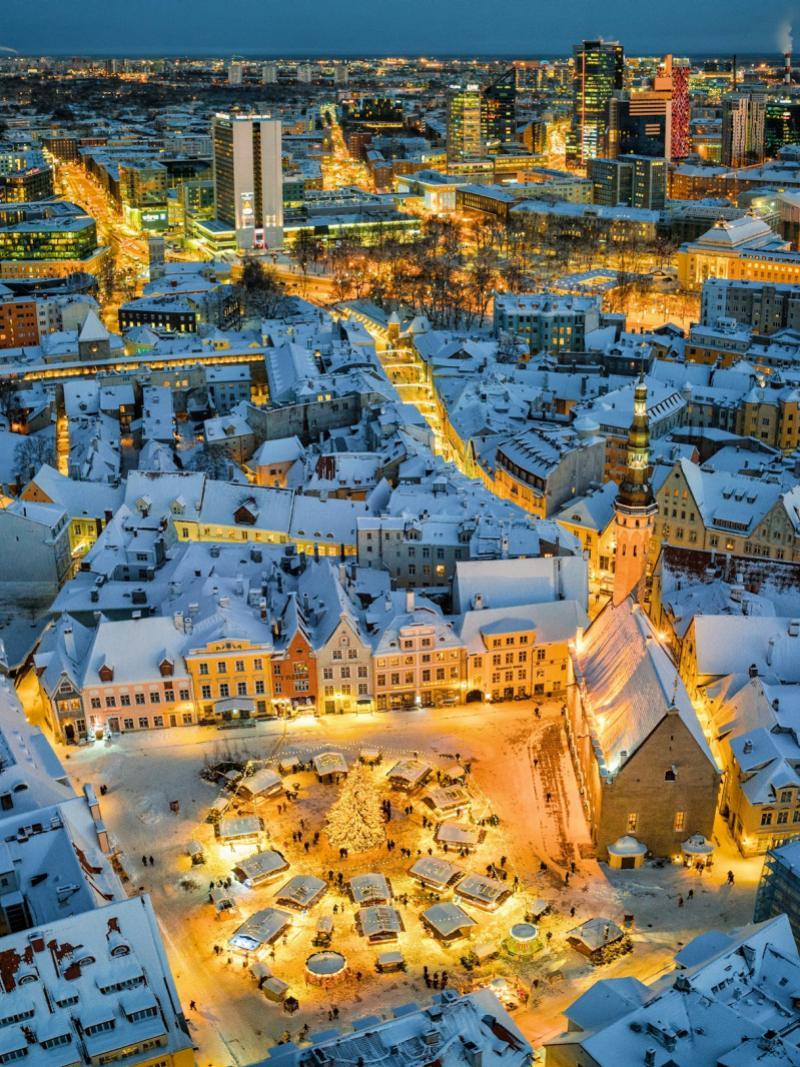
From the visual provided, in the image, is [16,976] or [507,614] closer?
[16,976]

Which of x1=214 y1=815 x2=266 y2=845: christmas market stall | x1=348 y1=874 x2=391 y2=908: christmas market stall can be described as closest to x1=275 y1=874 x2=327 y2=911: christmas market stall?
x1=348 y1=874 x2=391 y2=908: christmas market stall

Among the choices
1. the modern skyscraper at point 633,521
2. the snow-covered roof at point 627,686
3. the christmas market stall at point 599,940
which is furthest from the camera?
the modern skyscraper at point 633,521

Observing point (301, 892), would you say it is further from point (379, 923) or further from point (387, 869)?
point (387, 869)

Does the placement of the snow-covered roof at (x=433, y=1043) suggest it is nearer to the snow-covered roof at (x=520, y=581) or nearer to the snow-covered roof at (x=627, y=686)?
the snow-covered roof at (x=627, y=686)

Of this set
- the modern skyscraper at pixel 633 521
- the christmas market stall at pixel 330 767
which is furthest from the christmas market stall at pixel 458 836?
the modern skyscraper at pixel 633 521

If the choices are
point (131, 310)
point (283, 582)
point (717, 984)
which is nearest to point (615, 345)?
point (131, 310)

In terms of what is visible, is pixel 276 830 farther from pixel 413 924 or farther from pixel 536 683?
pixel 536 683

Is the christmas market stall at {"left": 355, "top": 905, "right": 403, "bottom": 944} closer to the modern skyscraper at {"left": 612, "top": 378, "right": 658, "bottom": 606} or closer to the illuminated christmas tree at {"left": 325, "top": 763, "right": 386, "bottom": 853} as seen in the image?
the illuminated christmas tree at {"left": 325, "top": 763, "right": 386, "bottom": 853}
